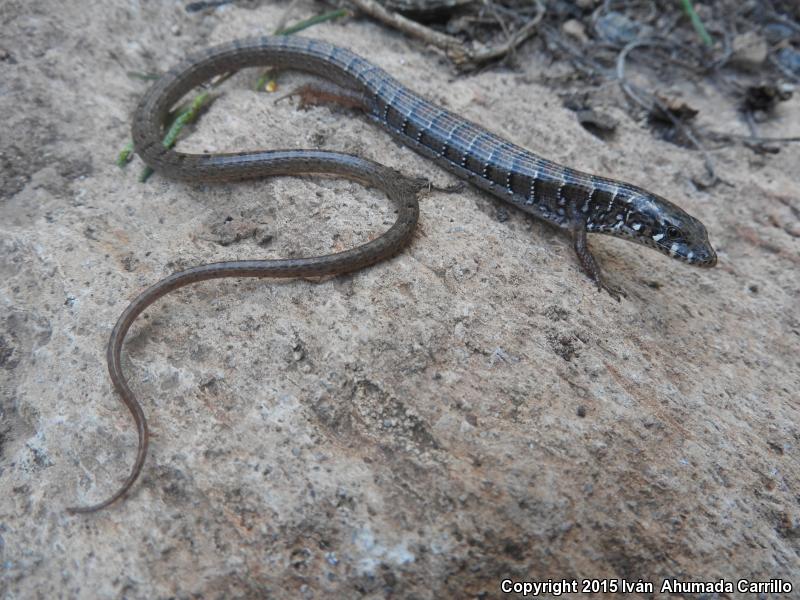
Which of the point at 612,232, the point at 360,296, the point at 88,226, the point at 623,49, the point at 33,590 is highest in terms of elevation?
the point at 623,49

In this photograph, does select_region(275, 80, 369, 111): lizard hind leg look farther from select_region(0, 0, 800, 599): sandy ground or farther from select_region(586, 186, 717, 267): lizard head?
select_region(586, 186, 717, 267): lizard head

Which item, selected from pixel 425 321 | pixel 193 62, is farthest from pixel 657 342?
pixel 193 62

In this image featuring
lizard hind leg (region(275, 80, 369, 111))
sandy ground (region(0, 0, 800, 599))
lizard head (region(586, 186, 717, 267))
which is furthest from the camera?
lizard hind leg (region(275, 80, 369, 111))

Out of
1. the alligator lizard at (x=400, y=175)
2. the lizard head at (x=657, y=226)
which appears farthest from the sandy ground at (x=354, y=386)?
the lizard head at (x=657, y=226)

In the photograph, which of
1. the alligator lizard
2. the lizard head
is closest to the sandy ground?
the alligator lizard

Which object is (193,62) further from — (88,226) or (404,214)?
(404,214)

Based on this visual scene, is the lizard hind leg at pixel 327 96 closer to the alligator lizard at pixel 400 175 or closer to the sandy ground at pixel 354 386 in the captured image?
the alligator lizard at pixel 400 175

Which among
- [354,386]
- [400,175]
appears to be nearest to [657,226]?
[400,175]
